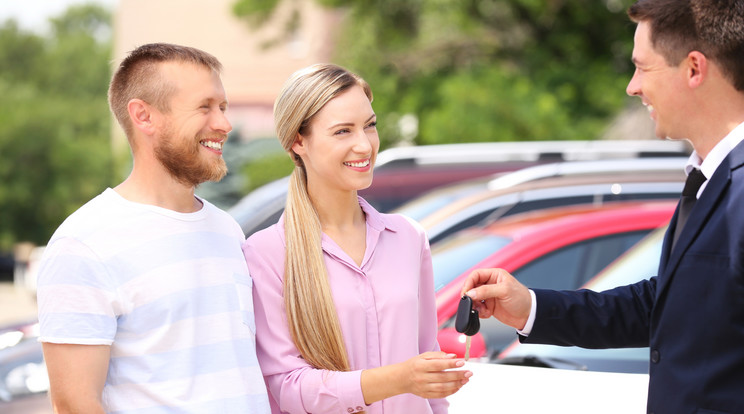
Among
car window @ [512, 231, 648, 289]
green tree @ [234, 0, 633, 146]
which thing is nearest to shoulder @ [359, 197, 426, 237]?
car window @ [512, 231, 648, 289]

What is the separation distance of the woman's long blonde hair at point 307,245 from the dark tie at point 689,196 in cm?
101

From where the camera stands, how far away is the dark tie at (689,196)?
2.44 metres

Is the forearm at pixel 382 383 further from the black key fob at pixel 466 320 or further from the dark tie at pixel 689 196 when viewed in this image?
the dark tie at pixel 689 196

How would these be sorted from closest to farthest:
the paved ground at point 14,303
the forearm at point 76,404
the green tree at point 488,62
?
the forearm at point 76,404
the green tree at point 488,62
the paved ground at point 14,303

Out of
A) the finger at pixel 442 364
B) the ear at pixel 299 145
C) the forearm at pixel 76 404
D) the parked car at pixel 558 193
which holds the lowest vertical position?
the forearm at pixel 76 404

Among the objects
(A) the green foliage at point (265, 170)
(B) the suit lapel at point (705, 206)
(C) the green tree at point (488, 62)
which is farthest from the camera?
(A) the green foliage at point (265, 170)

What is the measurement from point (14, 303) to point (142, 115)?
74.0ft

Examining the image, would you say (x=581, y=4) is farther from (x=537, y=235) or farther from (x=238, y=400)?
(x=238, y=400)

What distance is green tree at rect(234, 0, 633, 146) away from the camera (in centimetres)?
1257

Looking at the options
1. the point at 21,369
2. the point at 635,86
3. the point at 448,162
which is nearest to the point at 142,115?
the point at 635,86

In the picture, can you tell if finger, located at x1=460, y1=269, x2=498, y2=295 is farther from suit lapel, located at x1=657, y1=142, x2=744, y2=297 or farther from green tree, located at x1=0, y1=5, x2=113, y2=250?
green tree, located at x1=0, y1=5, x2=113, y2=250

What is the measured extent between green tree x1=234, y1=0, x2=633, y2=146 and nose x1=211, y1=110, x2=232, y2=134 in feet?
33.0

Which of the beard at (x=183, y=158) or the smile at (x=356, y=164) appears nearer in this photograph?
the beard at (x=183, y=158)

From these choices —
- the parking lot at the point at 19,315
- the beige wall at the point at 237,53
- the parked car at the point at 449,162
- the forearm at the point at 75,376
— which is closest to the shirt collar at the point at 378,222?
the forearm at the point at 75,376
